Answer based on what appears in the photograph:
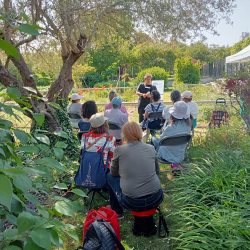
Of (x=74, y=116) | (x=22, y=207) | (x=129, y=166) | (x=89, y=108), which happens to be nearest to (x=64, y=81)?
(x=74, y=116)

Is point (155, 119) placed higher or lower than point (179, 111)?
lower

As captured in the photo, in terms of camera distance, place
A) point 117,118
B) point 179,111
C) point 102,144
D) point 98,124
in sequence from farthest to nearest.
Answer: point 117,118, point 179,111, point 98,124, point 102,144

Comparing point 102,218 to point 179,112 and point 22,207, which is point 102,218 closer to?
point 22,207

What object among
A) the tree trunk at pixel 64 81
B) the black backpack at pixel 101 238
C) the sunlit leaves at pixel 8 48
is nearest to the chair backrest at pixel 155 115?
the tree trunk at pixel 64 81

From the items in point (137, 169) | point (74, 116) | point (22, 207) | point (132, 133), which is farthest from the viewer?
point (74, 116)

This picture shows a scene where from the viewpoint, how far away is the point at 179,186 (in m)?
4.52

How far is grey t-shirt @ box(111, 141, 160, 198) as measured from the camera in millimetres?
3512

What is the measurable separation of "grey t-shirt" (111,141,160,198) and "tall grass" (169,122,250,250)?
433mm

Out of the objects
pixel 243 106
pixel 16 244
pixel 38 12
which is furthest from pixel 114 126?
pixel 16 244

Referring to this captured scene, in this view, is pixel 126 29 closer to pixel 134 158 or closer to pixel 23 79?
pixel 23 79

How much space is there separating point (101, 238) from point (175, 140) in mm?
2425

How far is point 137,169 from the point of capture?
352 cm

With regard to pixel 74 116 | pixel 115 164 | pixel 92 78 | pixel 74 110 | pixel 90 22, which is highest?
pixel 90 22

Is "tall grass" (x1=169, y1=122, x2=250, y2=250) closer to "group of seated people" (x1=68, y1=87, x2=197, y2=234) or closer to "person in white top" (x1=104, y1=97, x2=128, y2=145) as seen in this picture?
"group of seated people" (x1=68, y1=87, x2=197, y2=234)
